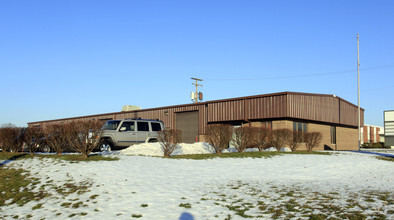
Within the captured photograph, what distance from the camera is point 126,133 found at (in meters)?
19.4

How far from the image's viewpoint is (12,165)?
1434 centimetres

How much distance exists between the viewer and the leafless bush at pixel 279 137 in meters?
22.4

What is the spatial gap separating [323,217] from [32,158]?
44.6 ft

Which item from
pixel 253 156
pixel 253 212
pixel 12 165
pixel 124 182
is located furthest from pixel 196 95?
pixel 253 212

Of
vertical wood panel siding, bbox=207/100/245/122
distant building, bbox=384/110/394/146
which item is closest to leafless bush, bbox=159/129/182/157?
vertical wood panel siding, bbox=207/100/245/122

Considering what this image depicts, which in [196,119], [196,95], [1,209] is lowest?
[1,209]

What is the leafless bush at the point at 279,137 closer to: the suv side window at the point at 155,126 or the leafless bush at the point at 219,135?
the leafless bush at the point at 219,135

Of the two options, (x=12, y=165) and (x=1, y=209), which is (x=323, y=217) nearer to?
(x=1, y=209)

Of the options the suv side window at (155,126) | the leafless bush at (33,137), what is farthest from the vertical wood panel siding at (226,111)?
the leafless bush at (33,137)

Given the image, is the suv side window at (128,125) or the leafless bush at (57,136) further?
the suv side window at (128,125)

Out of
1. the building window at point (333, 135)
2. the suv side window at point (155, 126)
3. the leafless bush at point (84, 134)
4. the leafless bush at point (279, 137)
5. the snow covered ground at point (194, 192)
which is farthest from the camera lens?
the building window at point (333, 135)

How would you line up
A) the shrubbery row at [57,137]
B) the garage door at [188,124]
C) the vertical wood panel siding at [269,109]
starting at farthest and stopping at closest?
the garage door at [188,124]
the vertical wood panel siding at [269,109]
the shrubbery row at [57,137]

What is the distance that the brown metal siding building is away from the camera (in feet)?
90.8

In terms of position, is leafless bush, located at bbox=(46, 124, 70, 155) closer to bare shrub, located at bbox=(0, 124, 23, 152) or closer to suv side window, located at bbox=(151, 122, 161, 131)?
bare shrub, located at bbox=(0, 124, 23, 152)
